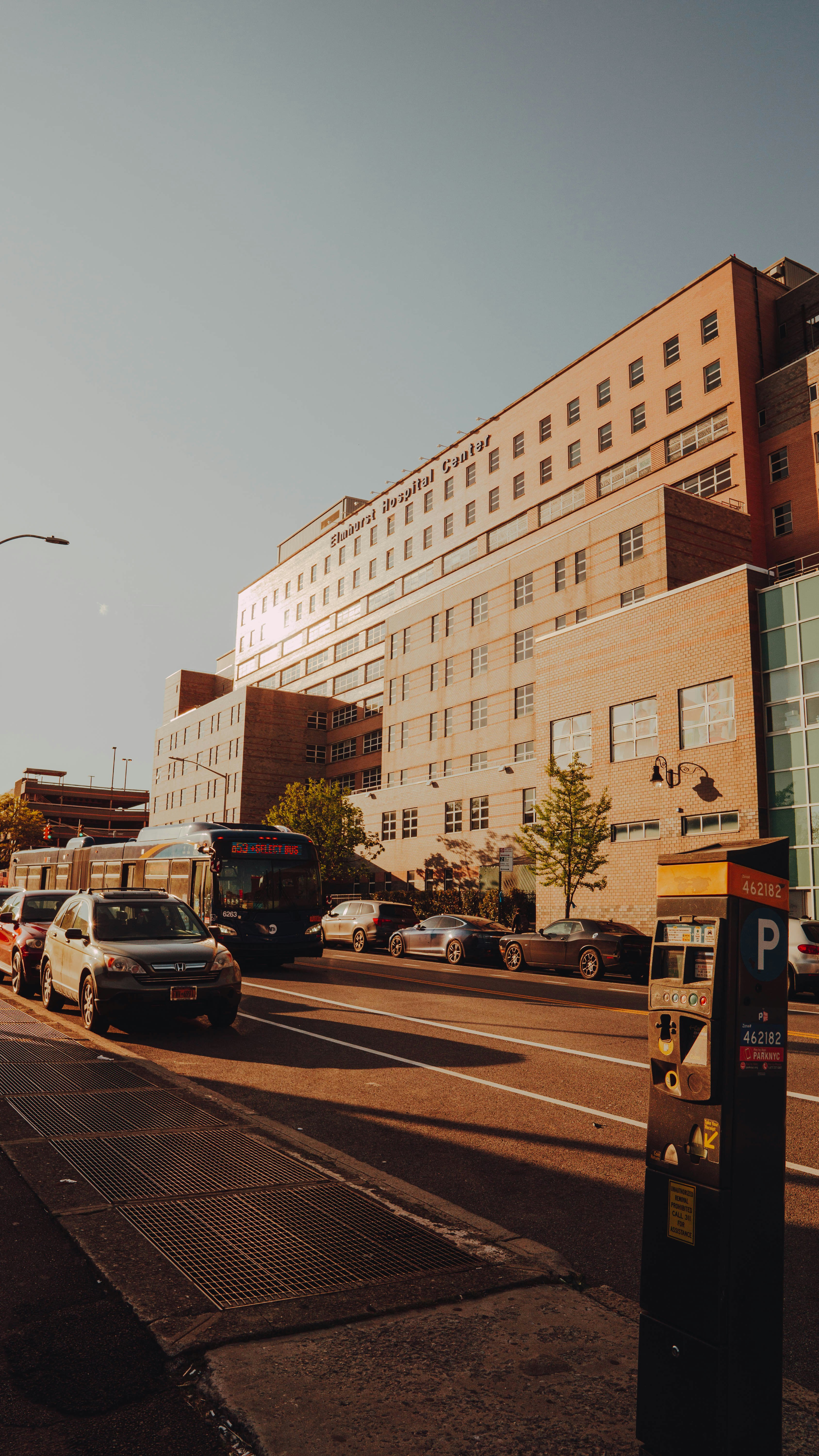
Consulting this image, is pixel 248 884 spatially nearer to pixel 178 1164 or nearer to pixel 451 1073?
pixel 451 1073

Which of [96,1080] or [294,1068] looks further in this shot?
[294,1068]

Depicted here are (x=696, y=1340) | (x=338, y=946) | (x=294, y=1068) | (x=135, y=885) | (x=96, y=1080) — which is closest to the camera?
(x=696, y=1340)

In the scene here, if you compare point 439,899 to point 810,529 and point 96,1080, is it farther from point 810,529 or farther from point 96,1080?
point 96,1080

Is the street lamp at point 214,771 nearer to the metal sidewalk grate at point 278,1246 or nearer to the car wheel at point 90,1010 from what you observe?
the car wheel at point 90,1010

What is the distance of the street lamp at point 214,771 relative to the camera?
74.2 meters

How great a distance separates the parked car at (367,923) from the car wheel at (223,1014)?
18.4 m

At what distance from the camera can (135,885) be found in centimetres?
2366

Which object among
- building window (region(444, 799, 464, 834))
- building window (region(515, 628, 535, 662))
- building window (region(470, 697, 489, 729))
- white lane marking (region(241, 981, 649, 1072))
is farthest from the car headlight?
building window (region(470, 697, 489, 729))

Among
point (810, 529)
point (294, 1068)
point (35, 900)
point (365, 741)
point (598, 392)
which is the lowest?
point (294, 1068)

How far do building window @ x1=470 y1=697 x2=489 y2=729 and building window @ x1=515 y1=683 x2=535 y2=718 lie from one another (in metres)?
2.37

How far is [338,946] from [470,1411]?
104 feet

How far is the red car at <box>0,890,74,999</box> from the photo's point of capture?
48.4ft

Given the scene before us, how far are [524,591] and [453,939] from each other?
83.1ft

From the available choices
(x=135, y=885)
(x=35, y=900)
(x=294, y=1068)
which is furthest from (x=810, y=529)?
(x=294, y=1068)
